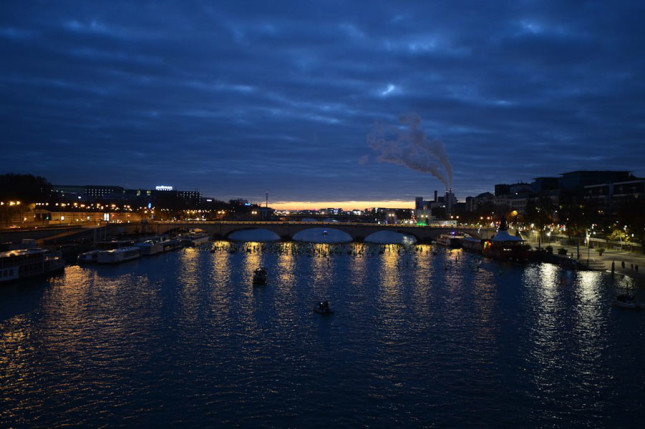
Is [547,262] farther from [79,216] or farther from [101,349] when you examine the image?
[79,216]

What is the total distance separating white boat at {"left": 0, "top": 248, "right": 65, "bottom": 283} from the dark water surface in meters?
3.46

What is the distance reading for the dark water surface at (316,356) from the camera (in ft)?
93.5

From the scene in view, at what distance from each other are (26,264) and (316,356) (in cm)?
5851

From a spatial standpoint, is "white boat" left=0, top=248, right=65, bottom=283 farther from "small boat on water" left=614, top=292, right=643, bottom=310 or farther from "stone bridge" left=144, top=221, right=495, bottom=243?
"stone bridge" left=144, top=221, right=495, bottom=243

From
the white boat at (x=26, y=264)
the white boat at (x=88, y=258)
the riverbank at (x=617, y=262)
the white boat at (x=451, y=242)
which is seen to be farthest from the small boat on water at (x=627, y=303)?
the white boat at (x=451, y=242)

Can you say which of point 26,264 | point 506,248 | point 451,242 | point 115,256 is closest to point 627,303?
point 506,248

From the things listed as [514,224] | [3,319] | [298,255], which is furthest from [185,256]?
[514,224]

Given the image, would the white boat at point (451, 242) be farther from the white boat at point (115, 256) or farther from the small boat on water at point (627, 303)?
the white boat at point (115, 256)

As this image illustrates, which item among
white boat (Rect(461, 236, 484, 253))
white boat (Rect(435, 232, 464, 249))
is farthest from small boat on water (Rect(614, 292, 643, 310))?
white boat (Rect(435, 232, 464, 249))

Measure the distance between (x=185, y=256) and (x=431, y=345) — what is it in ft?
277

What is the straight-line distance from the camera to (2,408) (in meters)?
28.4

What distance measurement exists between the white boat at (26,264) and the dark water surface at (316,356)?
3.46 m

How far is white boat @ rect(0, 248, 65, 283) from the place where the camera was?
68.8 m

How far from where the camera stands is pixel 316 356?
37.9m
